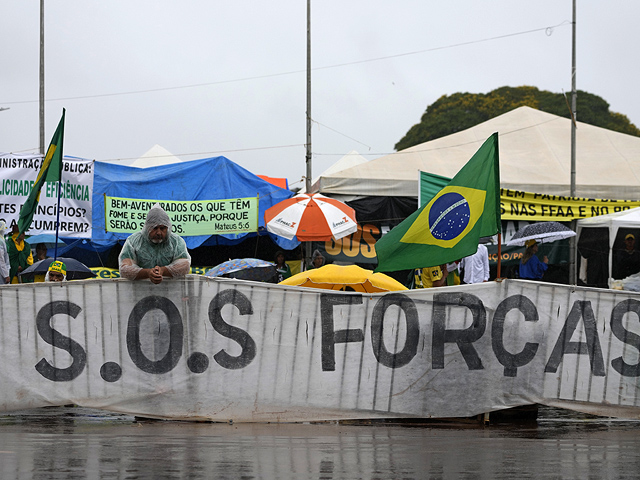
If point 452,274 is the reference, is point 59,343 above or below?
below

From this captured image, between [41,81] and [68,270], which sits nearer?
[68,270]

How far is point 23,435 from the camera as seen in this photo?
6469 millimetres

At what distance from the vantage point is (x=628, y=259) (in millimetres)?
17859

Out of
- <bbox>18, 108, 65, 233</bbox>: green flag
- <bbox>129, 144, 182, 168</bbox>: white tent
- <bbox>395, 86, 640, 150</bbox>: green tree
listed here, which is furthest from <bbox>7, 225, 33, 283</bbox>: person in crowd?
<bbox>395, 86, 640, 150</bbox>: green tree

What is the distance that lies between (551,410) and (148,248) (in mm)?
4719

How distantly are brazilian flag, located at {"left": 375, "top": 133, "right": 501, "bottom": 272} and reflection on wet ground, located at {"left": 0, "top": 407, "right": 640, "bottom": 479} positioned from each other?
1.58 meters

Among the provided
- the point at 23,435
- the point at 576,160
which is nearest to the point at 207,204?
the point at 576,160

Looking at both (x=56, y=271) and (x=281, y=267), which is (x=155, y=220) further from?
(x=281, y=267)

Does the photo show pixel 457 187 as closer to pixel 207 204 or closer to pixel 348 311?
pixel 348 311

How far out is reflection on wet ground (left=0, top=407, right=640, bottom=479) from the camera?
497cm

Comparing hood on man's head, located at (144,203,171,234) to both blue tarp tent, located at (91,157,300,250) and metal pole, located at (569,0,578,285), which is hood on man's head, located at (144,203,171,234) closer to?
blue tarp tent, located at (91,157,300,250)

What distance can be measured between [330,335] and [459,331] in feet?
3.86

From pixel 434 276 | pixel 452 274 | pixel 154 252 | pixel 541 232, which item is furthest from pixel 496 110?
pixel 154 252

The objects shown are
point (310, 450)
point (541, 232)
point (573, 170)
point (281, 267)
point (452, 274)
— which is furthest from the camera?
point (573, 170)
